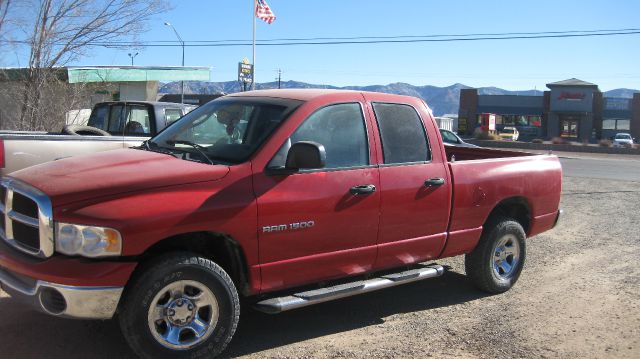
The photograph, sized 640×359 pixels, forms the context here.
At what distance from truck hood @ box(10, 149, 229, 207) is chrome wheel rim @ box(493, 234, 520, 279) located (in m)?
3.27

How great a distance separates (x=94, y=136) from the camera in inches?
298

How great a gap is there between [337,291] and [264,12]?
31.2 meters

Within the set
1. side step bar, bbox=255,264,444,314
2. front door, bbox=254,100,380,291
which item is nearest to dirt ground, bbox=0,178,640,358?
side step bar, bbox=255,264,444,314

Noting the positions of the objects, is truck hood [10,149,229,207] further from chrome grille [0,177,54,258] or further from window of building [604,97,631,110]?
window of building [604,97,631,110]

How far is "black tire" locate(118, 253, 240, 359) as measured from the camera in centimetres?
368

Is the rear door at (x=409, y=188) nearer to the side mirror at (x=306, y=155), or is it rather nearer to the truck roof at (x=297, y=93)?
the truck roof at (x=297, y=93)

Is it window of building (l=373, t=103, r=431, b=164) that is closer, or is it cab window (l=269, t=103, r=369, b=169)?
cab window (l=269, t=103, r=369, b=169)

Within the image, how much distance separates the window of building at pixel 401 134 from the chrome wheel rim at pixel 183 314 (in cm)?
192

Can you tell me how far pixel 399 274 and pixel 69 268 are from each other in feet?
8.92

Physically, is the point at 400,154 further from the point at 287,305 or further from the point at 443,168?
the point at 287,305

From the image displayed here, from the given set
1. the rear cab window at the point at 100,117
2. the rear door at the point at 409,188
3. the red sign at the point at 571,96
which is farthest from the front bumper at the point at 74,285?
the red sign at the point at 571,96

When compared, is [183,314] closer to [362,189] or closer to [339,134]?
[362,189]

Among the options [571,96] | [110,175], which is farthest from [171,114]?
[571,96]

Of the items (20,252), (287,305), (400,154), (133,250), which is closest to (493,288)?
(400,154)
